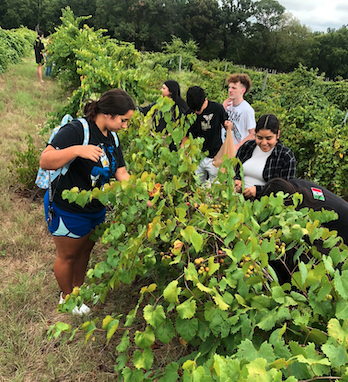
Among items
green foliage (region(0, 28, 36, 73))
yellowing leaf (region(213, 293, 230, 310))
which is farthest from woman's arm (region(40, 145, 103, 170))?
green foliage (region(0, 28, 36, 73))

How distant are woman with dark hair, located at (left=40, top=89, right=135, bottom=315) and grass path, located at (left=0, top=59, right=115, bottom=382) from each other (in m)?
0.52

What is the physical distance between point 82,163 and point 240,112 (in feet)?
8.18

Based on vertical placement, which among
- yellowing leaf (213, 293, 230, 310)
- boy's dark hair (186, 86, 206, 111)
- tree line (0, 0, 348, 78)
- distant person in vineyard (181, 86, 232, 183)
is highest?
tree line (0, 0, 348, 78)

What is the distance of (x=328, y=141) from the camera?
4766mm

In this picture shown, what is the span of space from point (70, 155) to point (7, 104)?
761 cm

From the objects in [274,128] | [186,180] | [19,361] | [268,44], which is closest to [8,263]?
[19,361]

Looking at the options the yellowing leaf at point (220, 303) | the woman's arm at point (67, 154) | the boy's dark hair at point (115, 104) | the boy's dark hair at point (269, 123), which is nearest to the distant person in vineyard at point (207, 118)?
the boy's dark hair at point (269, 123)

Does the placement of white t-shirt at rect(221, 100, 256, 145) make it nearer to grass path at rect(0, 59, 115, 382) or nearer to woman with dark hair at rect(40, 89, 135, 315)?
woman with dark hair at rect(40, 89, 135, 315)

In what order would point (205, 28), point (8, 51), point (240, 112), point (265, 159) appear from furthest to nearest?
point (205, 28), point (8, 51), point (240, 112), point (265, 159)

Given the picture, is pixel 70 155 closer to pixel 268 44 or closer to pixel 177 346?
pixel 177 346

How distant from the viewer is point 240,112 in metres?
3.78

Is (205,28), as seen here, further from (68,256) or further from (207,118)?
(68,256)

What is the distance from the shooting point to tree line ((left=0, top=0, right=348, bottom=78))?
168 feet

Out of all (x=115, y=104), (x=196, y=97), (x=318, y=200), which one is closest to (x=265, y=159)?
(x=318, y=200)
